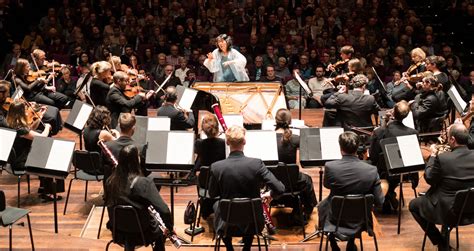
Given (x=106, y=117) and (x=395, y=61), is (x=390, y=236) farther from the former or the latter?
(x=395, y=61)

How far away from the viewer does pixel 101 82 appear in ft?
A: 30.5

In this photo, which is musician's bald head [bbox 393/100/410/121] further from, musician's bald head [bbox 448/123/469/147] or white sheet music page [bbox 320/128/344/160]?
musician's bald head [bbox 448/123/469/147]

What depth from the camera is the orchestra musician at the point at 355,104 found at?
335 inches

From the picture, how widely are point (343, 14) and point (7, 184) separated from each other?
337 inches

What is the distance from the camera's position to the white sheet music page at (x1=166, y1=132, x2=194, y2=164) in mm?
6992

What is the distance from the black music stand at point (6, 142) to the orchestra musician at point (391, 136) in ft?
12.2

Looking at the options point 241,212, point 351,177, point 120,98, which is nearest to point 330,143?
point 351,177

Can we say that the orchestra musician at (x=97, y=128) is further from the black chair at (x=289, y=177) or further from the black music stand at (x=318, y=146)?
the black music stand at (x=318, y=146)

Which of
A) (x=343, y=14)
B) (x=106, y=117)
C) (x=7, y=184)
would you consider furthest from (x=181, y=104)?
(x=343, y=14)

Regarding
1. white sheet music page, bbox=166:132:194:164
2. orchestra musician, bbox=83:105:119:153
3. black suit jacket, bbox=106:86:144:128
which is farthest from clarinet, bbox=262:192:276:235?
black suit jacket, bbox=106:86:144:128

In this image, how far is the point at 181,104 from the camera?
9172 millimetres

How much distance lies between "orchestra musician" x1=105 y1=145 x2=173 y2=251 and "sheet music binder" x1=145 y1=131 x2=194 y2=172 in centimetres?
105

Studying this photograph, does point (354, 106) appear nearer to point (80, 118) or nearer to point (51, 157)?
point (80, 118)

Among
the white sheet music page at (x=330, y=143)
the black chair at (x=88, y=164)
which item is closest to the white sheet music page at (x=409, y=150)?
the white sheet music page at (x=330, y=143)
